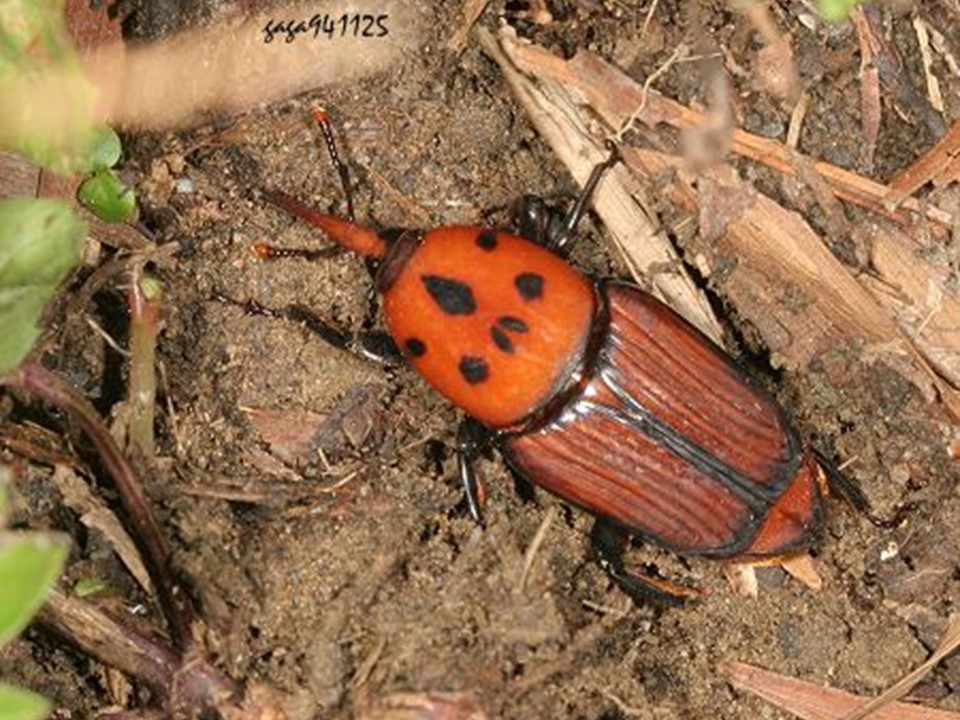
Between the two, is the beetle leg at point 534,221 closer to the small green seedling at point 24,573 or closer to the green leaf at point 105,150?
the green leaf at point 105,150

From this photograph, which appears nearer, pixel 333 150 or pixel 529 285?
pixel 529 285

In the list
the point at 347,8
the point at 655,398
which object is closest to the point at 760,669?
the point at 655,398

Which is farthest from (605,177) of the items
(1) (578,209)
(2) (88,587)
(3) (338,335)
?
(2) (88,587)

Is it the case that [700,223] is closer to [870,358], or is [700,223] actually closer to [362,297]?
[870,358]

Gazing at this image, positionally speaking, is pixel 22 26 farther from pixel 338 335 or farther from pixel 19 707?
pixel 19 707

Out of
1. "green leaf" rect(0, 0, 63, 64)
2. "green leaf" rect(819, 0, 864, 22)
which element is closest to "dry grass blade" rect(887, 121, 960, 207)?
"green leaf" rect(819, 0, 864, 22)

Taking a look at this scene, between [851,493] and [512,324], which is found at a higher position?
[512,324]

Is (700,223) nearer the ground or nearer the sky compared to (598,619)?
nearer the sky
